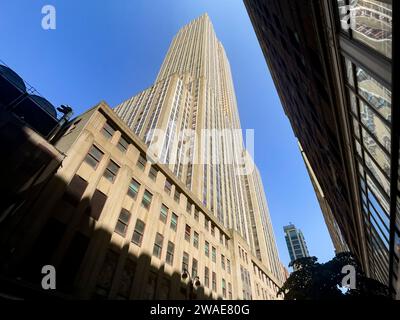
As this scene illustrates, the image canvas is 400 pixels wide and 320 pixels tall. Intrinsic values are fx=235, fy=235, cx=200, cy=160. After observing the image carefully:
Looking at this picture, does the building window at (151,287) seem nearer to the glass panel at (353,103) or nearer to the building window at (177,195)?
the building window at (177,195)

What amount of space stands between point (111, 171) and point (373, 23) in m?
18.1

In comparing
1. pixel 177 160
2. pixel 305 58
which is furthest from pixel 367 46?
pixel 177 160

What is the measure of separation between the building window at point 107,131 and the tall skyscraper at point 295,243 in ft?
581

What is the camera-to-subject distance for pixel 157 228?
2145cm

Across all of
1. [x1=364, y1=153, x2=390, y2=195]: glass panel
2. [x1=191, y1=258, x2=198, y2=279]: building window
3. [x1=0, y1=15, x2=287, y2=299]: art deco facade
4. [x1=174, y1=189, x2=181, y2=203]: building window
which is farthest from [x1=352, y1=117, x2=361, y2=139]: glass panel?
[x1=191, y1=258, x2=198, y2=279]: building window

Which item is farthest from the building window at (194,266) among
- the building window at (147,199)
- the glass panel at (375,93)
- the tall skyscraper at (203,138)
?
the tall skyscraper at (203,138)

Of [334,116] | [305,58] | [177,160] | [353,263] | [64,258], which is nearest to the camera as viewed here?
[334,116]

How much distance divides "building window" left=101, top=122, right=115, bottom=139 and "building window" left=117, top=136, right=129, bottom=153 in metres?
0.99

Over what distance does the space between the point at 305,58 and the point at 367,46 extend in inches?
267

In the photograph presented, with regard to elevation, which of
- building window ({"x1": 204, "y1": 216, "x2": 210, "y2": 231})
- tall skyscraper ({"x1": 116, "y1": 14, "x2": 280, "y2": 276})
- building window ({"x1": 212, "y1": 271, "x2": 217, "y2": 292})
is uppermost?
tall skyscraper ({"x1": 116, "y1": 14, "x2": 280, "y2": 276})

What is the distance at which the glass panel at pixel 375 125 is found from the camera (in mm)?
6786

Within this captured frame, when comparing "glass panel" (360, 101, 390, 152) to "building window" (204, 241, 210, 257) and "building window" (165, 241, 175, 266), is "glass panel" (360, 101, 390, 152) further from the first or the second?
"building window" (204, 241, 210, 257)

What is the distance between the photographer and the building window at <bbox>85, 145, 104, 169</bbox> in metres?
17.6
